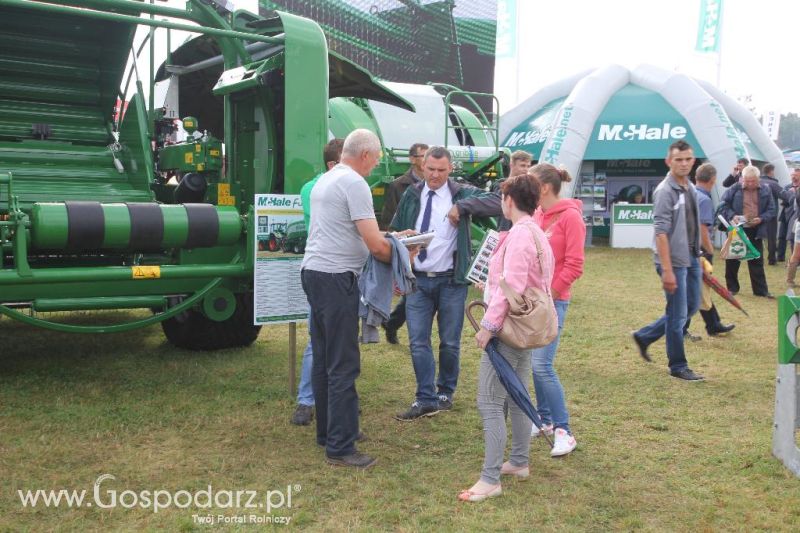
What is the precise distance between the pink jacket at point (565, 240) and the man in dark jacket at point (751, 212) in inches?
249

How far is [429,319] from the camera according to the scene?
4715 mm

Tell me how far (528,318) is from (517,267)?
237 mm

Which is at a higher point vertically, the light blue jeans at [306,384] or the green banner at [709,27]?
the green banner at [709,27]

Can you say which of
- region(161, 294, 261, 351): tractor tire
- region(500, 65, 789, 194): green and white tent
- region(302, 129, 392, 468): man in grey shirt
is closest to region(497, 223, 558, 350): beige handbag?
region(302, 129, 392, 468): man in grey shirt

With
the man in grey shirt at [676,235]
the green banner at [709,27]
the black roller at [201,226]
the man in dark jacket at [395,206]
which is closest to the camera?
the black roller at [201,226]

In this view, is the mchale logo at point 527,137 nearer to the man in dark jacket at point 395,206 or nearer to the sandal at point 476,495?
the man in dark jacket at point 395,206

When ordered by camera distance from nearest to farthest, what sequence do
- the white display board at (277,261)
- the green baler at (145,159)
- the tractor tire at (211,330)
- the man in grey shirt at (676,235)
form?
the green baler at (145,159), the white display board at (277,261), the man in grey shirt at (676,235), the tractor tire at (211,330)

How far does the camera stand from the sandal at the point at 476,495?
11.3 feet

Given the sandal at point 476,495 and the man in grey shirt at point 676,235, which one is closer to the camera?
the sandal at point 476,495

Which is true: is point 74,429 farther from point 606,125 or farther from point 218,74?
point 606,125

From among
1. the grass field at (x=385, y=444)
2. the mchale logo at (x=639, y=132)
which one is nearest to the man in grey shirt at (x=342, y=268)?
the grass field at (x=385, y=444)

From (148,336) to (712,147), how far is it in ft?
43.1

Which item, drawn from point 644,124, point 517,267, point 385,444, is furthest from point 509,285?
point 644,124

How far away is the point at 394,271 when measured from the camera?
3.92m
